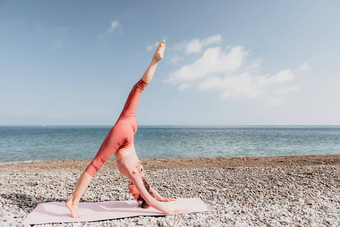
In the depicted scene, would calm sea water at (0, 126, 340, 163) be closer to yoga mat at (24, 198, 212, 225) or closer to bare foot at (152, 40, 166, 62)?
yoga mat at (24, 198, 212, 225)

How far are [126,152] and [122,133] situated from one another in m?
0.44

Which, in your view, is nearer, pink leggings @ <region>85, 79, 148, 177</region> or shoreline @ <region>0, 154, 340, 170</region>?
pink leggings @ <region>85, 79, 148, 177</region>

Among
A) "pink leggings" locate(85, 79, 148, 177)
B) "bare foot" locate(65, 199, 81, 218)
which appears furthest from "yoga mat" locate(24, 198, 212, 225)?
"pink leggings" locate(85, 79, 148, 177)

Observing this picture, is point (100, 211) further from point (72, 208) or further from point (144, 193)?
point (144, 193)

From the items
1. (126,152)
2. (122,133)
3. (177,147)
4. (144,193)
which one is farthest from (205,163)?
(177,147)

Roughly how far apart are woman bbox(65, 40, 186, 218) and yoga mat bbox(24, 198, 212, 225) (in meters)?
0.23

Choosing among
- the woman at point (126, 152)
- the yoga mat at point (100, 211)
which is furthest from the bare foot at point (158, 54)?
the yoga mat at point (100, 211)

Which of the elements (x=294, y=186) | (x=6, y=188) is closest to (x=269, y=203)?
(x=294, y=186)

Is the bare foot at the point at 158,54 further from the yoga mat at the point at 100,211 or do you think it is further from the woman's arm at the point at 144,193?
the yoga mat at the point at 100,211

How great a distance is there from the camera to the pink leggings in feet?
15.1

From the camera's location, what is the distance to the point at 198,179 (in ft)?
28.3

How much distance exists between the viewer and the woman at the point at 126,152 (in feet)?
15.1

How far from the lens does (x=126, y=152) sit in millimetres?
4746

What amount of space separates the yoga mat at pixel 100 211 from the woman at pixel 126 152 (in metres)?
0.23
